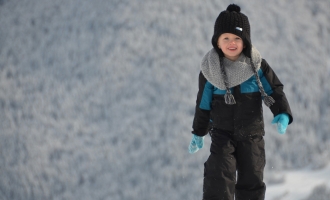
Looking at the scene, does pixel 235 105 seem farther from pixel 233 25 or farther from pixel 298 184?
pixel 298 184

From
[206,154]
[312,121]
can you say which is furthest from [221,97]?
[312,121]

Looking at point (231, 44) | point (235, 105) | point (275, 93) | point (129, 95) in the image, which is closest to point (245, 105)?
point (235, 105)

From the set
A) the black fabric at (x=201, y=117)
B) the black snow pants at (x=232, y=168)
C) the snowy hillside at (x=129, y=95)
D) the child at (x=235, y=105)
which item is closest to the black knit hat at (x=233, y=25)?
the child at (x=235, y=105)

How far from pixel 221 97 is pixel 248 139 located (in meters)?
0.27

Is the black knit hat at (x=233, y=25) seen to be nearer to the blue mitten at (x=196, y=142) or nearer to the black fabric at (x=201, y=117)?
the black fabric at (x=201, y=117)

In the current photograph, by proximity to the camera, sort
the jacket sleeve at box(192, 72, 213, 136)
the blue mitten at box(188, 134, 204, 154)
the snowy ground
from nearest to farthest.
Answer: the jacket sleeve at box(192, 72, 213, 136)
the blue mitten at box(188, 134, 204, 154)
the snowy ground

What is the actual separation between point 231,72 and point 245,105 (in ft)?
0.63

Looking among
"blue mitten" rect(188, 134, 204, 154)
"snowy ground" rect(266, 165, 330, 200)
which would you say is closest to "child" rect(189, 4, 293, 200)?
"blue mitten" rect(188, 134, 204, 154)

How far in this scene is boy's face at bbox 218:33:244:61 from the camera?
1899 millimetres

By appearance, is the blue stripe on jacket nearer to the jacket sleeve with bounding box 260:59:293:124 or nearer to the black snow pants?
the jacket sleeve with bounding box 260:59:293:124

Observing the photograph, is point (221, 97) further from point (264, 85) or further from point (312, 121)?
point (312, 121)

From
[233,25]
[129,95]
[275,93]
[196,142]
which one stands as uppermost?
[233,25]

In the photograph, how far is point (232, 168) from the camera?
76.4 inches

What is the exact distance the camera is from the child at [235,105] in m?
1.90
